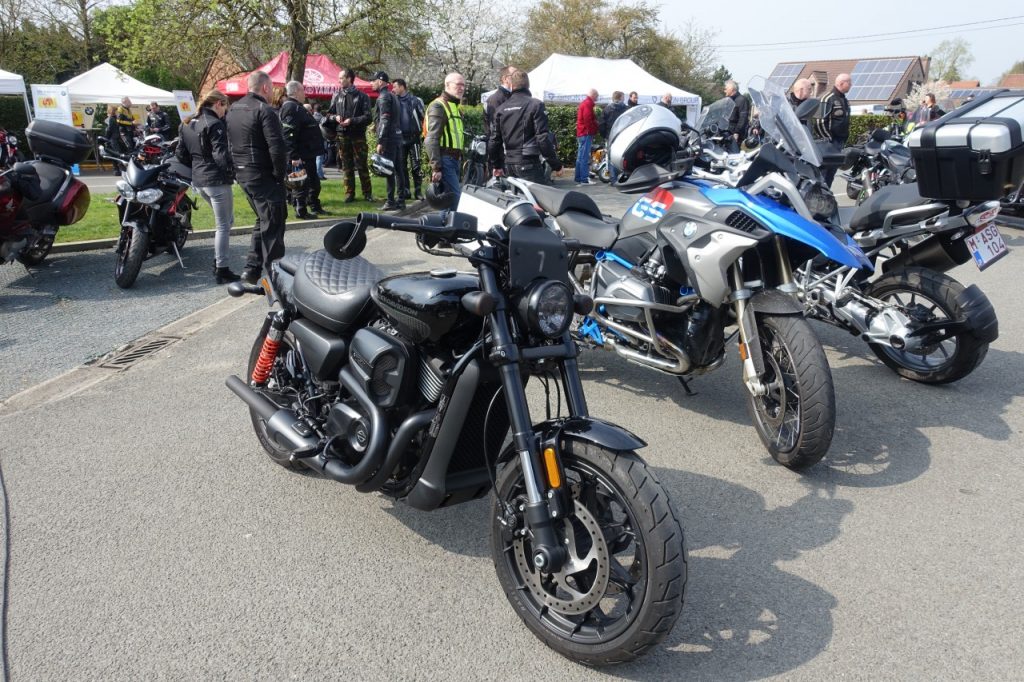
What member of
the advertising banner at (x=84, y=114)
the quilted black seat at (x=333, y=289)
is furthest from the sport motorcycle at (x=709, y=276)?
the advertising banner at (x=84, y=114)

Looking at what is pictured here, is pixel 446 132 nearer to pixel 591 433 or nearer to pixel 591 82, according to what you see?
pixel 591 433

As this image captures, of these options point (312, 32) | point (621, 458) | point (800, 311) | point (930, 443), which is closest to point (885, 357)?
point (930, 443)

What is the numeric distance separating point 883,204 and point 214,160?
572cm

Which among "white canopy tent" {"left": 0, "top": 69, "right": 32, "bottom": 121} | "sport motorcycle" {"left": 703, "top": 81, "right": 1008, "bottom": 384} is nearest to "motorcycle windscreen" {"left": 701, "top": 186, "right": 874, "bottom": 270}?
"sport motorcycle" {"left": 703, "top": 81, "right": 1008, "bottom": 384}

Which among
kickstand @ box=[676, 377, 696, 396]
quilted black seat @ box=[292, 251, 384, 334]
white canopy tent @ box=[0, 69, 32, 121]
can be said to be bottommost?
kickstand @ box=[676, 377, 696, 396]

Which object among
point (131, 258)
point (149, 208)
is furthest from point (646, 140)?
point (149, 208)

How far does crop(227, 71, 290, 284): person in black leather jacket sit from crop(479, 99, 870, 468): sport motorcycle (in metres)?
2.81

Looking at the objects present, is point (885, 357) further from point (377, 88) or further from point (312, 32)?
point (312, 32)

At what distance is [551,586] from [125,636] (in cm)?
144

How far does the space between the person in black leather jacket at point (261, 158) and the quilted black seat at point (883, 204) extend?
185 inches

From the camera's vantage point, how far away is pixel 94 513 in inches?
133

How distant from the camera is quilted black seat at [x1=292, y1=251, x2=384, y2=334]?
9.93 feet

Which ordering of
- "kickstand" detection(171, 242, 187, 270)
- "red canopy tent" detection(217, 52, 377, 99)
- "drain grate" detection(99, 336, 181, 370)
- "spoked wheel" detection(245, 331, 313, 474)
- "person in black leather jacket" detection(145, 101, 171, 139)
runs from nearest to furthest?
1. "spoked wheel" detection(245, 331, 313, 474)
2. "drain grate" detection(99, 336, 181, 370)
3. "kickstand" detection(171, 242, 187, 270)
4. "person in black leather jacket" detection(145, 101, 171, 139)
5. "red canopy tent" detection(217, 52, 377, 99)

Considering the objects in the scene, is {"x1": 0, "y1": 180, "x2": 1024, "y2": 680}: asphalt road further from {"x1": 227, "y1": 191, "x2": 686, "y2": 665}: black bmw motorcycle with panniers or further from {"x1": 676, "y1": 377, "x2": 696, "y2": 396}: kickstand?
{"x1": 227, "y1": 191, "x2": 686, "y2": 665}: black bmw motorcycle with panniers
